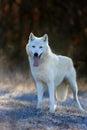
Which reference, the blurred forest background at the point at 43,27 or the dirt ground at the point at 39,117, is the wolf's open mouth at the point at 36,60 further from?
the blurred forest background at the point at 43,27

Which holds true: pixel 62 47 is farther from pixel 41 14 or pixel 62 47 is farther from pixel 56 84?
pixel 56 84

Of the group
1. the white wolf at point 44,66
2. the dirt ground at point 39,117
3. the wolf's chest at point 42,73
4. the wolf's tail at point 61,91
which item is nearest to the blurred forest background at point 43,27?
the dirt ground at point 39,117

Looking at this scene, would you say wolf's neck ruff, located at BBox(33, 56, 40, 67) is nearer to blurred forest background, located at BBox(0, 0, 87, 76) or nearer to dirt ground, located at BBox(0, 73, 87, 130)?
dirt ground, located at BBox(0, 73, 87, 130)

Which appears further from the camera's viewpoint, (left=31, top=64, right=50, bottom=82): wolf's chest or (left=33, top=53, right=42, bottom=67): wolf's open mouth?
(left=31, top=64, right=50, bottom=82): wolf's chest

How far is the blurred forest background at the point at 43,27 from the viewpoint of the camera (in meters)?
22.1

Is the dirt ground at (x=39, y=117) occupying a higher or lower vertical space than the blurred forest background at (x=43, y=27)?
lower

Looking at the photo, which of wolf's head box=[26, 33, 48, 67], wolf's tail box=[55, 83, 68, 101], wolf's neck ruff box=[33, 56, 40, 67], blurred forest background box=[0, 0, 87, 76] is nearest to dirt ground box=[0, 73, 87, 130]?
wolf's tail box=[55, 83, 68, 101]

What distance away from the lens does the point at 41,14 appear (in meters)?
22.7

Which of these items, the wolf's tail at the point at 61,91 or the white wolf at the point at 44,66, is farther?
the wolf's tail at the point at 61,91

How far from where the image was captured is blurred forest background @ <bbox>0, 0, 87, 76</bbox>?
2214 centimetres

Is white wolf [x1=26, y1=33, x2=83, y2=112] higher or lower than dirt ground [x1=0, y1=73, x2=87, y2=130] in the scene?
higher

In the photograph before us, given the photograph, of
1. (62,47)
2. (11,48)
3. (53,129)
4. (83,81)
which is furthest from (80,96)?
Answer: (53,129)

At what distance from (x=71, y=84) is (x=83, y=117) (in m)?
1.89

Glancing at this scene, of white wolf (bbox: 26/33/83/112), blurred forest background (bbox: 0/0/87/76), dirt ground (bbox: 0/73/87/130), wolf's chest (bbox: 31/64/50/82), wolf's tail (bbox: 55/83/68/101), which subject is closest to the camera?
dirt ground (bbox: 0/73/87/130)
